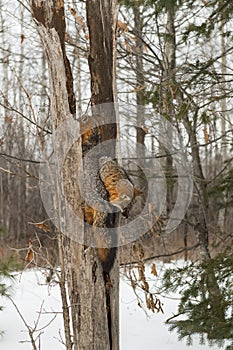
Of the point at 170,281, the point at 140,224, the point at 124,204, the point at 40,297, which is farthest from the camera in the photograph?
the point at 40,297

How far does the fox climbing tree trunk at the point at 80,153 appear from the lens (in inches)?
114

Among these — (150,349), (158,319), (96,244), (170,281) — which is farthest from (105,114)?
(158,319)

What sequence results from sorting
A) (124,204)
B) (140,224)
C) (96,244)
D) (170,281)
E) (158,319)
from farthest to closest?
1. (158,319)
2. (170,281)
3. (140,224)
4. (96,244)
5. (124,204)

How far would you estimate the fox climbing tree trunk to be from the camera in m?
2.88

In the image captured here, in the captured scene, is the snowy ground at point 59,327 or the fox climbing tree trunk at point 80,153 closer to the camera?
the fox climbing tree trunk at point 80,153

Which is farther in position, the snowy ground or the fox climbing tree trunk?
Answer: the snowy ground

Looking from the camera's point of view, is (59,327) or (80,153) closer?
(80,153)

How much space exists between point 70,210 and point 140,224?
1209mm

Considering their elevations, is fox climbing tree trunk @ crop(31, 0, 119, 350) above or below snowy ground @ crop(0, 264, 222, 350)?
above

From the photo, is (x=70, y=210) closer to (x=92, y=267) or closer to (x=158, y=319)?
(x=92, y=267)

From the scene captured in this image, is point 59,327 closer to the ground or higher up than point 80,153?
closer to the ground

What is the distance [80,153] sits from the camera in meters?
2.93

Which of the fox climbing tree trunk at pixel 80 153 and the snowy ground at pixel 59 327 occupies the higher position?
the fox climbing tree trunk at pixel 80 153

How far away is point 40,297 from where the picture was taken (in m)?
7.88
